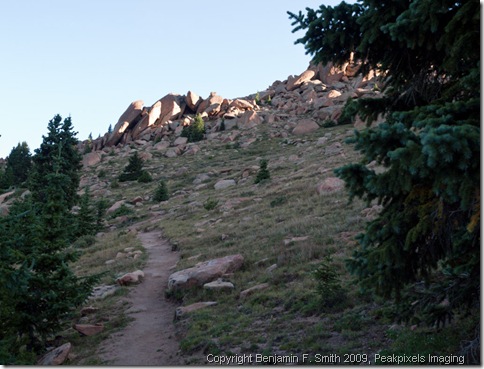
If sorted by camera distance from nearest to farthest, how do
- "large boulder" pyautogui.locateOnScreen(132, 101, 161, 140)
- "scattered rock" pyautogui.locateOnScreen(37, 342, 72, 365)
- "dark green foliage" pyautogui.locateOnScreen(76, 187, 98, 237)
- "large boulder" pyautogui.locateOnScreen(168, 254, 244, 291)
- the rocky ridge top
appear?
"scattered rock" pyautogui.locateOnScreen(37, 342, 72, 365) → "large boulder" pyautogui.locateOnScreen(168, 254, 244, 291) → "dark green foliage" pyautogui.locateOnScreen(76, 187, 98, 237) → the rocky ridge top → "large boulder" pyautogui.locateOnScreen(132, 101, 161, 140)

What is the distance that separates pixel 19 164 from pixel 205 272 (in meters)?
45.9

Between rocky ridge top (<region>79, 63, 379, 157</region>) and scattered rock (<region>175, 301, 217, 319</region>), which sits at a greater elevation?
rocky ridge top (<region>79, 63, 379, 157</region>)

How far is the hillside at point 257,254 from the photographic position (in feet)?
27.6

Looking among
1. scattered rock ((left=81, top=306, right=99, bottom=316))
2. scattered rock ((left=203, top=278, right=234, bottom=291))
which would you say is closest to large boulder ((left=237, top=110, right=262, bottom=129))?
scattered rock ((left=203, top=278, right=234, bottom=291))

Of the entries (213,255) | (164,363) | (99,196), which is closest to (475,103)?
(164,363)

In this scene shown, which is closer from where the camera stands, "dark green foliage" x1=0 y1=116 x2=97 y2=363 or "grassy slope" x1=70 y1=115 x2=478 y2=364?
"grassy slope" x1=70 y1=115 x2=478 y2=364

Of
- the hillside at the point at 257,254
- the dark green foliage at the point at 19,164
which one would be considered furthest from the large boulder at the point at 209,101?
the dark green foliage at the point at 19,164

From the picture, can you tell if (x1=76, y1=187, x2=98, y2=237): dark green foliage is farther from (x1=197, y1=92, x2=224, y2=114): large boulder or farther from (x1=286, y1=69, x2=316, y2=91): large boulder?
(x1=286, y1=69, x2=316, y2=91): large boulder

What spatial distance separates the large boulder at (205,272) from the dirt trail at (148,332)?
0.63 meters

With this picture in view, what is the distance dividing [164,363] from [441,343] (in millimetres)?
4923

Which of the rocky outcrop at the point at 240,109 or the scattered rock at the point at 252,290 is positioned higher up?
the rocky outcrop at the point at 240,109

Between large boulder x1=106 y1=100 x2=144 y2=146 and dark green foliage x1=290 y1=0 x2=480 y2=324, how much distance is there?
62906 millimetres

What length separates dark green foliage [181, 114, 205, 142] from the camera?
57.8 meters

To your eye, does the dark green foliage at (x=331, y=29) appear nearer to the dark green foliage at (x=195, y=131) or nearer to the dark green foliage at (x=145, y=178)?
the dark green foliage at (x=145, y=178)
